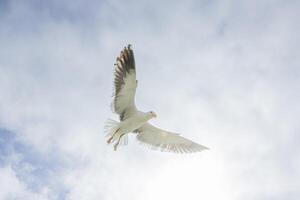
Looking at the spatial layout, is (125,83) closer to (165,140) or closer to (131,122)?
(131,122)

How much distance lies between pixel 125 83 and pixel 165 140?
4.58 m

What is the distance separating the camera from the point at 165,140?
2434 centimetres

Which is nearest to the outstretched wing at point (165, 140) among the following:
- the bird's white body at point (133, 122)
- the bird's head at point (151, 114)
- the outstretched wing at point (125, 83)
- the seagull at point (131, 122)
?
the seagull at point (131, 122)

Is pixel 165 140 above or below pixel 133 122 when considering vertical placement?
above

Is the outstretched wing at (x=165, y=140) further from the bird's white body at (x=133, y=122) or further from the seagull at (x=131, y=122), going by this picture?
the bird's white body at (x=133, y=122)

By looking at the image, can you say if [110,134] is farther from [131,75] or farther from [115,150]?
[131,75]

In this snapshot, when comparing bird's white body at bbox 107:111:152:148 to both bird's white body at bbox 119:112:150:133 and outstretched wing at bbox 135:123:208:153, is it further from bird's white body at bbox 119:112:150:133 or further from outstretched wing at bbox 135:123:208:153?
outstretched wing at bbox 135:123:208:153

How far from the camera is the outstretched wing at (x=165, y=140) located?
23906 mm

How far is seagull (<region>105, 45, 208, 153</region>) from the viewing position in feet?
69.1

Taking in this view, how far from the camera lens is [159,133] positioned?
78.8ft

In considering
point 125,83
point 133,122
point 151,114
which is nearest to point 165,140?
point 151,114

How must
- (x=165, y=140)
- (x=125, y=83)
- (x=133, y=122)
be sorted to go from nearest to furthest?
(x=125, y=83) < (x=133, y=122) < (x=165, y=140)

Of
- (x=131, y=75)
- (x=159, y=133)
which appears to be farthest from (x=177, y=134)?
(x=131, y=75)

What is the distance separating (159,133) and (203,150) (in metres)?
2.36
